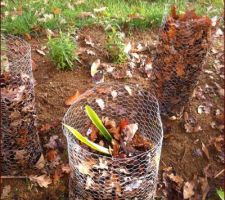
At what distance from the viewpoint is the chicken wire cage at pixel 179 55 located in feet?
10.2

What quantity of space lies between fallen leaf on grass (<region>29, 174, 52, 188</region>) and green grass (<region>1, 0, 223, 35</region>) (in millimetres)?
1992

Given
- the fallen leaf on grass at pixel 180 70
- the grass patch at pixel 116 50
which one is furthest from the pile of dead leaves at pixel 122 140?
the grass patch at pixel 116 50

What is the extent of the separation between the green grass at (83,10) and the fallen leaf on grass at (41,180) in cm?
199

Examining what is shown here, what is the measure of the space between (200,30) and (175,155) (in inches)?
43.5

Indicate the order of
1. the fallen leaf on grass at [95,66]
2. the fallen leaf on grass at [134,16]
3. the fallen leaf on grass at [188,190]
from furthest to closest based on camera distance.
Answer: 1. the fallen leaf on grass at [134,16]
2. the fallen leaf on grass at [95,66]
3. the fallen leaf on grass at [188,190]

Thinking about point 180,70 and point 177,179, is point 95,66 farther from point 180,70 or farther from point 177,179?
point 177,179

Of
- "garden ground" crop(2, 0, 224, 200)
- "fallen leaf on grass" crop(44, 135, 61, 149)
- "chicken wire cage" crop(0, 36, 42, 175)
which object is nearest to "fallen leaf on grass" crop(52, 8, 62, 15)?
"garden ground" crop(2, 0, 224, 200)

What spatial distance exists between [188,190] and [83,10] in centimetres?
288

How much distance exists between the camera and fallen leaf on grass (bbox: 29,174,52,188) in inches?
114

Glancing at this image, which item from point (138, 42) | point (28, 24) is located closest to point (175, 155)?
point (138, 42)

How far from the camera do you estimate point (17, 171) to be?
2947 mm

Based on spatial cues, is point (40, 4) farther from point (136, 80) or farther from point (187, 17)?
point (187, 17)

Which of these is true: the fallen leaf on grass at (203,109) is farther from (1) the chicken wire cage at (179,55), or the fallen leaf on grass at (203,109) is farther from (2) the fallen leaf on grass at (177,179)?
(2) the fallen leaf on grass at (177,179)

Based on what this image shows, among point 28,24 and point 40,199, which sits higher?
point 28,24
